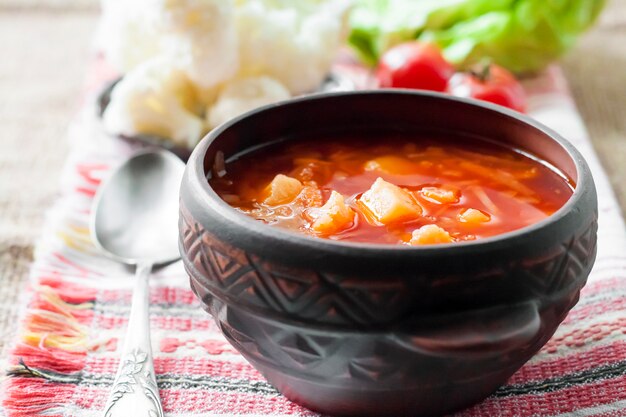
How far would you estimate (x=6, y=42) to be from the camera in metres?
3.80

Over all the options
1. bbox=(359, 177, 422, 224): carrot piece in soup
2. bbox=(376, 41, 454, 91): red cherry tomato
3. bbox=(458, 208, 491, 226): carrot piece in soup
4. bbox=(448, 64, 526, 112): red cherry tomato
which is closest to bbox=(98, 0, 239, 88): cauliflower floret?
bbox=(376, 41, 454, 91): red cherry tomato

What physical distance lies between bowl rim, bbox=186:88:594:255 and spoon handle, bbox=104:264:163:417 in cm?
40

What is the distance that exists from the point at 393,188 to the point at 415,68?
5.15 feet

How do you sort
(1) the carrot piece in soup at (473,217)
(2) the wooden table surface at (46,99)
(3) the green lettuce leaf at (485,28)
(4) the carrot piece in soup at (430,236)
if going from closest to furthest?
(4) the carrot piece in soup at (430,236), (1) the carrot piece in soup at (473,217), (2) the wooden table surface at (46,99), (3) the green lettuce leaf at (485,28)

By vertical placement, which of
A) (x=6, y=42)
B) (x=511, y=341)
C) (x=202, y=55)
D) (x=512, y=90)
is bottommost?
(x=6, y=42)

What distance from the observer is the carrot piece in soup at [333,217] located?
1514 mm

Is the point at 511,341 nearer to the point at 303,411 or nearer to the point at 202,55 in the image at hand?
the point at 303,411

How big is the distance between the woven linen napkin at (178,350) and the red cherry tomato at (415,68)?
3.14 ft

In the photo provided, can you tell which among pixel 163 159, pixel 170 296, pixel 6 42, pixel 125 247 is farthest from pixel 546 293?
pixel 6 42

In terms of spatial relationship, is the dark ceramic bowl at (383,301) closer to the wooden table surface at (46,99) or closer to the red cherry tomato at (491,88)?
the wooden table surface at (46,99)

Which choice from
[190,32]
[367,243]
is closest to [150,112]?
[190,32]

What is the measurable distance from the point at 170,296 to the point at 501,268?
951 mm

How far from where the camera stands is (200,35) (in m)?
2.50

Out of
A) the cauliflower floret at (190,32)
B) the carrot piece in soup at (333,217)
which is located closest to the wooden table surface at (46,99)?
the cauliflower floret at (190,32)
